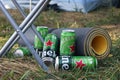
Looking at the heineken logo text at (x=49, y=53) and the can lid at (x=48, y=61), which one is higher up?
the heineken logo text at (x=49, y=53)

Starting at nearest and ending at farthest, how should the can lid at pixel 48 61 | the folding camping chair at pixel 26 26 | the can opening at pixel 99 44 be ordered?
the folding camping chair at pixel 26 26, the can lid at pixel 48 61, the can opening at pixel 99 44

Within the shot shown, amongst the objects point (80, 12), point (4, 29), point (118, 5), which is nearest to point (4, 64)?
point (4, 29)

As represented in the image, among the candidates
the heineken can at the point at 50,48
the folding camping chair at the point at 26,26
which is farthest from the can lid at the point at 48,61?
the folding camping chair at the point at 26,26

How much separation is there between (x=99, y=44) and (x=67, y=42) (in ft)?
1.61

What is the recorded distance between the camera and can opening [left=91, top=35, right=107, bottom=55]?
11.7 ft

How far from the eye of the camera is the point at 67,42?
3.25 m

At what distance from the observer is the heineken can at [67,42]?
324 cm

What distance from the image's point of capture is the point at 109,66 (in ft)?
10.7

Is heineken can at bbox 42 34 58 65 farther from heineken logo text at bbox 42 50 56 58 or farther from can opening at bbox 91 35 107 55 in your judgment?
can opening at bbox 91 35 107 55

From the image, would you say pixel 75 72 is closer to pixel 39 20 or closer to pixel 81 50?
pixel 81 50

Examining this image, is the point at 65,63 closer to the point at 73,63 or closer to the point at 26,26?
the point at 73,63

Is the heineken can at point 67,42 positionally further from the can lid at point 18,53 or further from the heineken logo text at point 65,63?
the can lid at point 18,53

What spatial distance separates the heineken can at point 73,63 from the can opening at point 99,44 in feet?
1.35

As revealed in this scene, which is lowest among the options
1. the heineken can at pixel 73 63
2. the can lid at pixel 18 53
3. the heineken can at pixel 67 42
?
the heineken can at pixel 73 63
